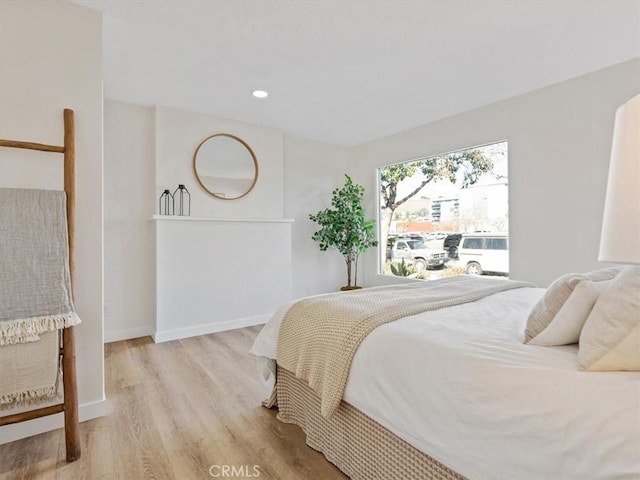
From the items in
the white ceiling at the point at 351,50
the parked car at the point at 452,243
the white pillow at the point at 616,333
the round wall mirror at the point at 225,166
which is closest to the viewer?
the white pillow at the point at 616,333

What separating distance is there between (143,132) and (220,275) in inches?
67.9

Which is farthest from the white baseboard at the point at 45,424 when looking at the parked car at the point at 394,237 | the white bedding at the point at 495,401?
the parked car at the point at 394,237

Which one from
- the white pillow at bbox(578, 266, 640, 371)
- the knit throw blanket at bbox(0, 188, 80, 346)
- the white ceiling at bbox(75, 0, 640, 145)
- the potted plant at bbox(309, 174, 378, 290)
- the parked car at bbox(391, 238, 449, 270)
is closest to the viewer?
the white pillow at bbox(578, 266, 640, 371)

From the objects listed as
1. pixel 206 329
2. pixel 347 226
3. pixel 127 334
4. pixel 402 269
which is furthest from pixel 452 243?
pixel 127 334

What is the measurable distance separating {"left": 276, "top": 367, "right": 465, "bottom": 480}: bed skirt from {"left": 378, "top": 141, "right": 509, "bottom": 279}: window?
2.80 meters

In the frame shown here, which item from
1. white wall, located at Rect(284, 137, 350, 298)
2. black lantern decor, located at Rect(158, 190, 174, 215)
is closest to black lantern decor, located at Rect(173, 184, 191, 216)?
black lantern decor, located at Rect(158, 190, 174, 215)

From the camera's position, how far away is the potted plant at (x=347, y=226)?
15.1ft

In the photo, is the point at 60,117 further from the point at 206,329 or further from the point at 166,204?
the point at 206,329

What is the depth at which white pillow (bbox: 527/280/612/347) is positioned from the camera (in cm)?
118

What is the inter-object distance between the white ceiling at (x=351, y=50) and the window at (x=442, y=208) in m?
0.70

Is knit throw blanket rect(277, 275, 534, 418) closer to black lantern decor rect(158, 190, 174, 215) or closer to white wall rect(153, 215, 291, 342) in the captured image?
white wall rect(153, 215, 291, 342)

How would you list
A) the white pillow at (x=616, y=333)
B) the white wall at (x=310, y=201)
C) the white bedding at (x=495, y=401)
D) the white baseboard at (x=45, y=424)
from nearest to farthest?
1. the white bedding at (x=495, y=401)
2. the white pillow at (x=616, y=333)
3. the white baseboard at (x=45, y=424)
4. the white wall at (x=310, y=201)

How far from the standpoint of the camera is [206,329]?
145 inches

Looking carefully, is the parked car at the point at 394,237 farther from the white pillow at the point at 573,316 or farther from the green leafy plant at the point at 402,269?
the white pillow at the point at 573,316
